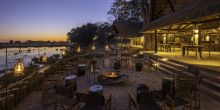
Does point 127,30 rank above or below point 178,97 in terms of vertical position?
above

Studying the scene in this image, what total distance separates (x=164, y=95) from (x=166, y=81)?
1562mm

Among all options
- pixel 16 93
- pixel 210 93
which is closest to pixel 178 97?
pixel 210 93

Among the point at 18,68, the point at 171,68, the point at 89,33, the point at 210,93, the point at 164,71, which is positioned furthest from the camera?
the point at 89,33

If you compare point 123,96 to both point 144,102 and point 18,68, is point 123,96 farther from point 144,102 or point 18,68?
point 18,68

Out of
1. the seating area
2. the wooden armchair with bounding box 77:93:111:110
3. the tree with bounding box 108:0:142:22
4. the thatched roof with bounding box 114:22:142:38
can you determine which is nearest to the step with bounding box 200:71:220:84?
the seating area

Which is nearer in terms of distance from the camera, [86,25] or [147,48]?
[147,48]

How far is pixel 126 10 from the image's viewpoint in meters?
46.6

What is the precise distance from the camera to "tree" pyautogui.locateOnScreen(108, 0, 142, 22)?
44.5 metres

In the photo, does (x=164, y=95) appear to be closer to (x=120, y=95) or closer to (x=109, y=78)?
(x=120, y=95)

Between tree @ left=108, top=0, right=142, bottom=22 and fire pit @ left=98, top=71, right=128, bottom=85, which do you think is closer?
fire pit @ left=98, top=71, right=128, bottom=85

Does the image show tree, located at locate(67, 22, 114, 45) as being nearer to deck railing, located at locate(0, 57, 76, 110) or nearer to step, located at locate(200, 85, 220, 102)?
deck railing, located at locate(0, 57, 76, 110)

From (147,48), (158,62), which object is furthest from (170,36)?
(158,62)

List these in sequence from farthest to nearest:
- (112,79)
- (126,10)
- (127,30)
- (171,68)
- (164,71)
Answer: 1. (126,10)
2. (127,30)
3. (164,71)
4. (171,68)
5. (112,79)

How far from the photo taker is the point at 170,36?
28.0m
